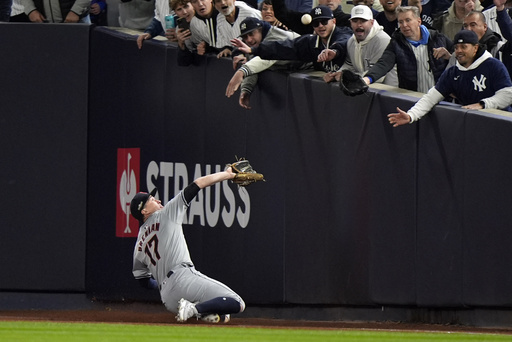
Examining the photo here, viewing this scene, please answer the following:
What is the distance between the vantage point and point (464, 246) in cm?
988

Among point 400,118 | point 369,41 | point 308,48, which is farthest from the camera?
point 308,48

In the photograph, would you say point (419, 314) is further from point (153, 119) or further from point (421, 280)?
point (153, 119)

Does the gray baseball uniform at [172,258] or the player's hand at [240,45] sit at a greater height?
the player's hand at [240,45]

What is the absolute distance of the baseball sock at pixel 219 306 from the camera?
10.8 metres

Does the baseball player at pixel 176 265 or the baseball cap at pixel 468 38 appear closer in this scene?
the baseball cap at pixel 468 38

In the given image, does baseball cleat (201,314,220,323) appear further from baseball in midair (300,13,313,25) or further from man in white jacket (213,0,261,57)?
man in white jacket (213,0,261,57)

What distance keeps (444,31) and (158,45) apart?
12.2 ft

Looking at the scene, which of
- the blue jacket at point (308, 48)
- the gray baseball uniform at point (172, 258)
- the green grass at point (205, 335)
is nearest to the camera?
the green grass at point (205, 335)

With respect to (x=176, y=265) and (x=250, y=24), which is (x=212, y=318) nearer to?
(x=176, y=265)

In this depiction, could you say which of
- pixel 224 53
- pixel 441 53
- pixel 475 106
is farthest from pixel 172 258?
pixel 475 106

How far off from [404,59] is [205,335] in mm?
3193

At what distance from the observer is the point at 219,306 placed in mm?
10797

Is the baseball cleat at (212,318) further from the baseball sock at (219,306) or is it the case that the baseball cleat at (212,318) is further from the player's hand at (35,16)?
the player's hand at (35,16)

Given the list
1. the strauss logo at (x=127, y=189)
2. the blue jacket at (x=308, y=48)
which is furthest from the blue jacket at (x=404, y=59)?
the strauss logo at (x=127, y=189)
